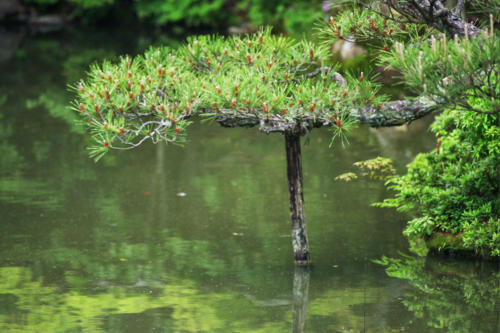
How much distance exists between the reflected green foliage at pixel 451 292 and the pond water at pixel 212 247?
0.7 inches

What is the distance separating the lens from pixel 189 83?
656 centimetres

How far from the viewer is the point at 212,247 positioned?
794cm

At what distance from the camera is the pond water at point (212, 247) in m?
6.33

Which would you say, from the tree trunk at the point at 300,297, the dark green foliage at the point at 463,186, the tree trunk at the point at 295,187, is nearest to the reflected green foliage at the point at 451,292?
the dark green foliage at the point at 463,186

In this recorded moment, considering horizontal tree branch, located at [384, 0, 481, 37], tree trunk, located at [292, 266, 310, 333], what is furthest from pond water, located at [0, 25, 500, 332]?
horizontal tree branch, located at [384, 0, 481, 37]

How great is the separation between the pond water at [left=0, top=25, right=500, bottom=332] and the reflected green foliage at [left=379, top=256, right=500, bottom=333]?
0.02 m

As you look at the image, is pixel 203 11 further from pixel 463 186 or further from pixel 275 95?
pixel 275 95

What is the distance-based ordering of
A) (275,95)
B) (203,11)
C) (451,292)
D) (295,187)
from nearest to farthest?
(275,95)
(451,292)
(295,187)
(203,11)

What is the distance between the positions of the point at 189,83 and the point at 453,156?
109 inches

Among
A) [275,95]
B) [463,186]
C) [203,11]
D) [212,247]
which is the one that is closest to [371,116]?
[275,95]

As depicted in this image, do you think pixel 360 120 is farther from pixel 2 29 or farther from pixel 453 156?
pixel 2 29

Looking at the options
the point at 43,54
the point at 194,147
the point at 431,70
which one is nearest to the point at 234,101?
the point at 431,70

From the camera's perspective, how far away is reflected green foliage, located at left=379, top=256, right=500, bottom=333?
623 cm

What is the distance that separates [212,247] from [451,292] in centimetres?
239
